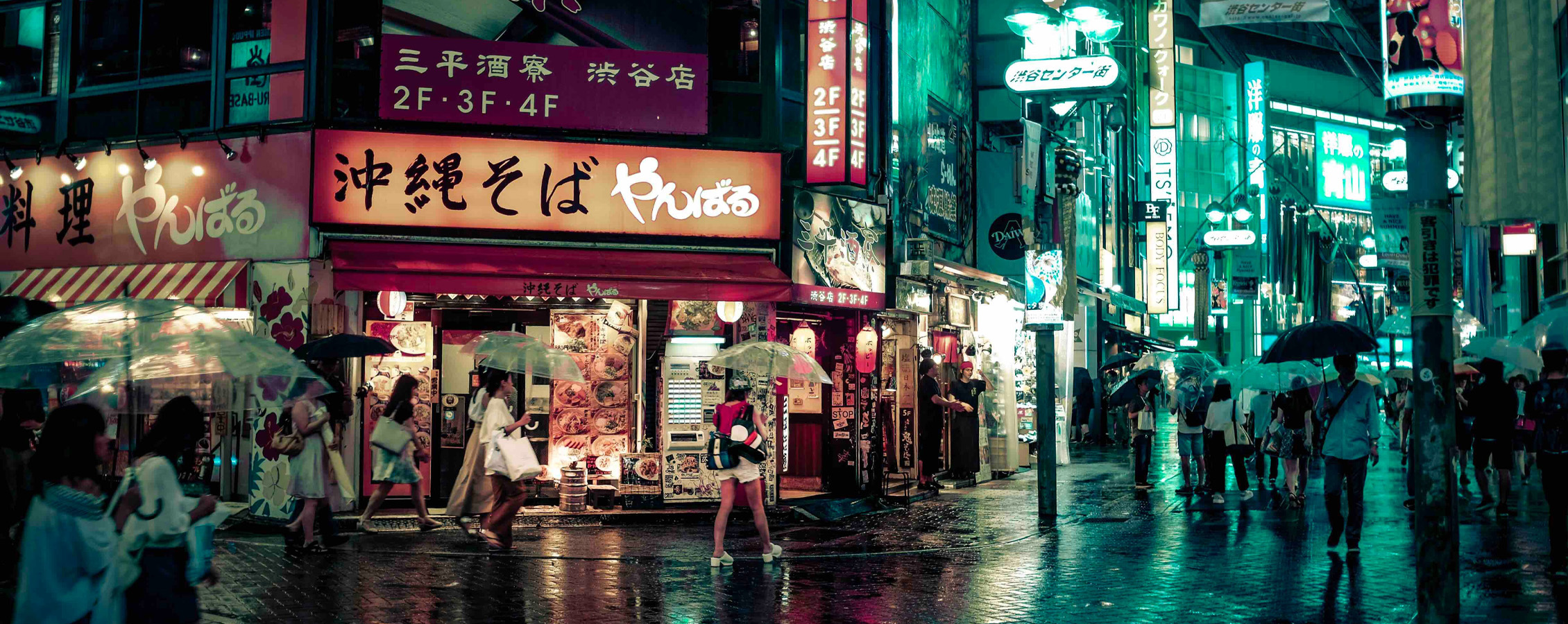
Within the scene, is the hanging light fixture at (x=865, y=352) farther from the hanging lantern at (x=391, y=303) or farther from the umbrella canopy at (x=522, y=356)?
the hanging lantern at (x=391, y=303)

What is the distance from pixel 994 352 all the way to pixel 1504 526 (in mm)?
10023

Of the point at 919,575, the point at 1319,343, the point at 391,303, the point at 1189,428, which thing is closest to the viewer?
the point at 919,575

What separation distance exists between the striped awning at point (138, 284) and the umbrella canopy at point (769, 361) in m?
6.31

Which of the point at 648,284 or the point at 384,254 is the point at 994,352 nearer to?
the point at 648,284

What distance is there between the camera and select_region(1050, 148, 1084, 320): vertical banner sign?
1609cm

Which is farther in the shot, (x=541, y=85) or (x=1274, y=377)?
(x=1274, y=377)

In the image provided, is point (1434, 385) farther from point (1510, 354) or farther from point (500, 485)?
point (1510, 354)

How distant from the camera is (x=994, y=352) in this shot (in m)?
24.1

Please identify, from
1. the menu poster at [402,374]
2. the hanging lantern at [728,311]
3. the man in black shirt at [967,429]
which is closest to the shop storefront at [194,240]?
the menu poster at [402,374]

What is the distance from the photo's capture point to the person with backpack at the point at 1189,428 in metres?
19.2

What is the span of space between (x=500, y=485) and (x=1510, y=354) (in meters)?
11.7

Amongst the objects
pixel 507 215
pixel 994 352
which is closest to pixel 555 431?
pixel 507 215

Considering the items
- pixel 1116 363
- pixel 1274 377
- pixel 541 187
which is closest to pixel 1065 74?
pixel 1274 377

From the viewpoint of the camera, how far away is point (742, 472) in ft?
40.5
